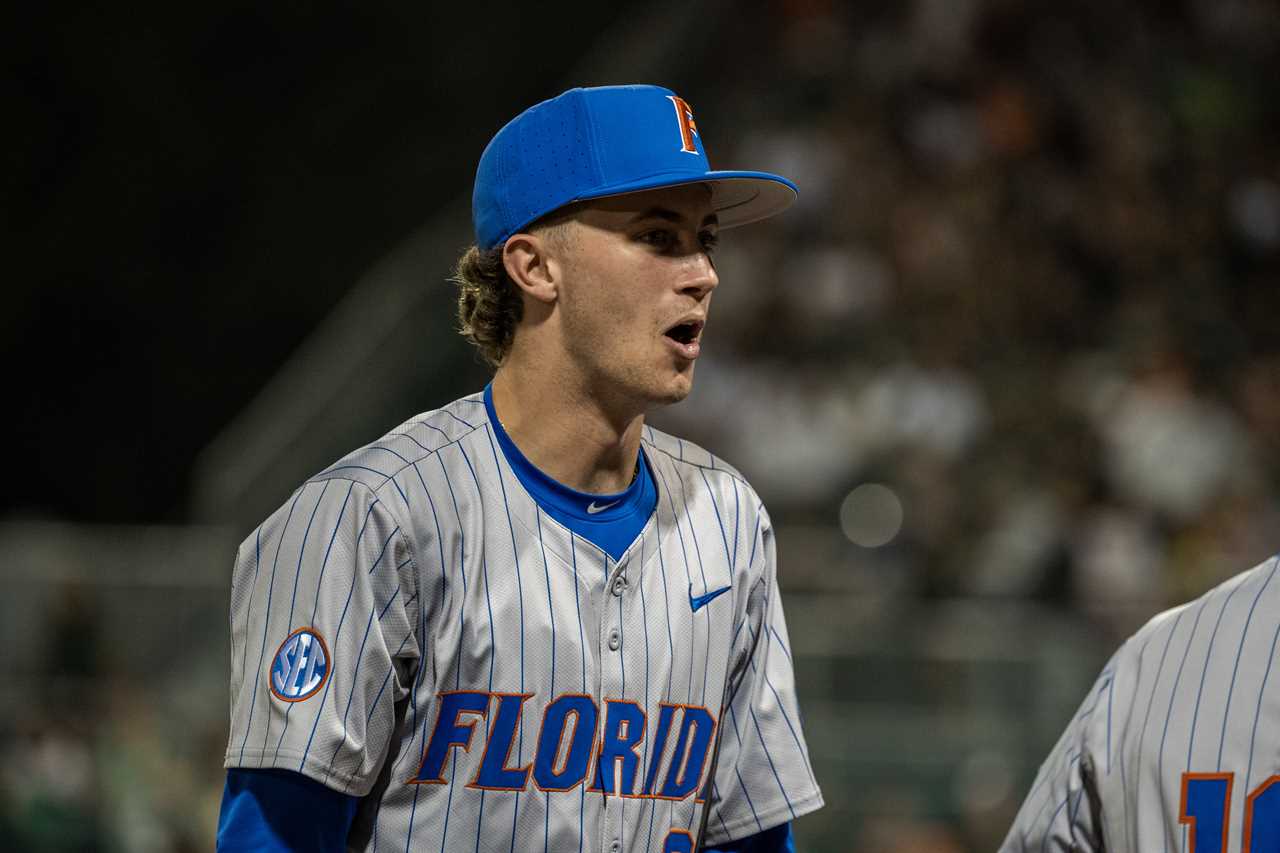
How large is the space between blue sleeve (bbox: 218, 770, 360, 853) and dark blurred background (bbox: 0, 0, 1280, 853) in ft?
11.2

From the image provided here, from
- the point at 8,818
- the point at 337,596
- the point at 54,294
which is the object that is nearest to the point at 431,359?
the point at 8,818

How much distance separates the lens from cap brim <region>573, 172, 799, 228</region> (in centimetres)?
216

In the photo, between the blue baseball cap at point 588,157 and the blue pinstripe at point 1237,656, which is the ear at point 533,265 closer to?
the blue baseball cap at point 588,157

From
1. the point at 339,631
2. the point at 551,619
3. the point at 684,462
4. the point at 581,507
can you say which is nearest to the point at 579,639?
the point at 551,619

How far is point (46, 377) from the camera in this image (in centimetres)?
974

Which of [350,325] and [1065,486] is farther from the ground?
[350,325]

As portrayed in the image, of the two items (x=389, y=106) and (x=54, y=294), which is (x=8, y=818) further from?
(x=389, y=106)

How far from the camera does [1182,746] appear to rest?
217 cm

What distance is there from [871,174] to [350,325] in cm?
267

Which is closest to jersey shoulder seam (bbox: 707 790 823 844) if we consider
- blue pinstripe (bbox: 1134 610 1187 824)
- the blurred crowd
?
blue pinstripe (bbox: 1134 610 1187 824)

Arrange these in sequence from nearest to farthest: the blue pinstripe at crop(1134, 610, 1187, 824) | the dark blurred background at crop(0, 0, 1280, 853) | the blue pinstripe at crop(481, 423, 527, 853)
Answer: the blue pinstripe at crop(481, 423, 527, 853) < the blue pinstripe at crop(1134, 610, 1187, 824) < the dark blurred background at crop(0, 0, 1280, 853)

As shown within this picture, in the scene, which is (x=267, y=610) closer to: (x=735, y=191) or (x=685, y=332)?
(x=685, y=332)

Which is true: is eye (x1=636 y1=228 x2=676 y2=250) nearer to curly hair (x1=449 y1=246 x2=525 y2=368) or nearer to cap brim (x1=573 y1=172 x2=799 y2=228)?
cap brim (x1=573 y1=172 x2=799 y2=228)

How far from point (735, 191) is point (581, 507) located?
49 cm
